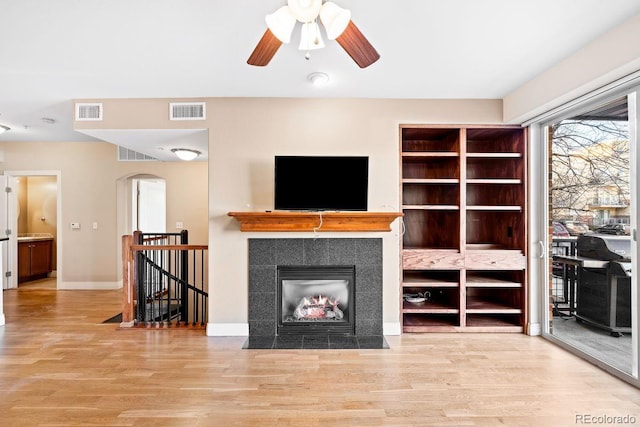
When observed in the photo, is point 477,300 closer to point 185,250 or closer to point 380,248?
point 380,248

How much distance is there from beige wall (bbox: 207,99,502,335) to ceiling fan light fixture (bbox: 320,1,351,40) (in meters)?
1.77

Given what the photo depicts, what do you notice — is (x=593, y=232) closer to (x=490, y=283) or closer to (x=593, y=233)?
(x=593, y=233)

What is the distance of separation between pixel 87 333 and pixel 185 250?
132 cm

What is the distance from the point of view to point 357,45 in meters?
2.07

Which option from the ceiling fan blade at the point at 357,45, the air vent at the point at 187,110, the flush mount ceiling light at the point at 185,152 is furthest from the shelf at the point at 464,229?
the flush mount ceiling light at the point at 185,152

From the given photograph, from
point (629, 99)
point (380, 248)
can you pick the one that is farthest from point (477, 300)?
point (629, 99)

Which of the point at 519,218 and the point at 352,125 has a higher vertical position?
the point at 352,125

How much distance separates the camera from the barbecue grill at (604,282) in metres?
2.74

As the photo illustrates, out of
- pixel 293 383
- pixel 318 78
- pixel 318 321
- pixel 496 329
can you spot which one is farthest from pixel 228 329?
pixel 496 329

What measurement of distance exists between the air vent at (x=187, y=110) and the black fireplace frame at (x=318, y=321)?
6.11 feet

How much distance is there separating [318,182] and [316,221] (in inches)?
16.4

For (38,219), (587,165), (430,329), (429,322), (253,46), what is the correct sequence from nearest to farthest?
(253,46)
(587,165)
(430,329)
(429,322)
(38,219)

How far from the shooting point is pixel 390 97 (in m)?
3.70

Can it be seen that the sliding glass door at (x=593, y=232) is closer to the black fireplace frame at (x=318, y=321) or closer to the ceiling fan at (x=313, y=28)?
the black fireplace frame at (x=318, y=321)
